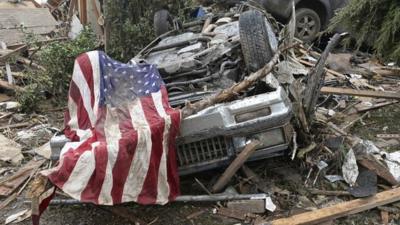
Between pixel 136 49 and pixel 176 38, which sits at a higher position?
pixel 176 38

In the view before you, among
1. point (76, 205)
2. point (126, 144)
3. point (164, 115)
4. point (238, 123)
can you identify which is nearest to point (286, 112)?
point (238, 123)

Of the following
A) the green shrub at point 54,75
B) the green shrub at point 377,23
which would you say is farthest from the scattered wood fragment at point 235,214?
the green shrub at point 54,75

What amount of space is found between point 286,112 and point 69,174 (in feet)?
5.61

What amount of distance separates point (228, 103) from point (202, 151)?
46 cm

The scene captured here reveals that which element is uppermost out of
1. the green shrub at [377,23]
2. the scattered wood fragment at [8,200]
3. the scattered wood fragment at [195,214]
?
the green shrub at [377,23]

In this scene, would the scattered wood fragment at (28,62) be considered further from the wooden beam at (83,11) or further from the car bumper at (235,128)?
the car bumper at (235,128)

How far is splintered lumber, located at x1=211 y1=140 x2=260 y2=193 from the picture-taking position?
3.38 metres

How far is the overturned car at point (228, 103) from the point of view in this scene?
3.36 m

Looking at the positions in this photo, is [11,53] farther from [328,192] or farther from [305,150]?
[328,192]

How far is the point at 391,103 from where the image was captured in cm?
566

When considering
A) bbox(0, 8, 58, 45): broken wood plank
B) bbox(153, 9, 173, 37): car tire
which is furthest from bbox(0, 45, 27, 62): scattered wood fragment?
bbox(153, 9, 173, 37): car tire

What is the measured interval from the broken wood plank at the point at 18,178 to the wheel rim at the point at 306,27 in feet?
17.6

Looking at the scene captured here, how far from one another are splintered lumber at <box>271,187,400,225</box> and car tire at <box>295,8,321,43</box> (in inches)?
198

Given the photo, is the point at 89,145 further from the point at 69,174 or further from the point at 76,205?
the point at 76,205
